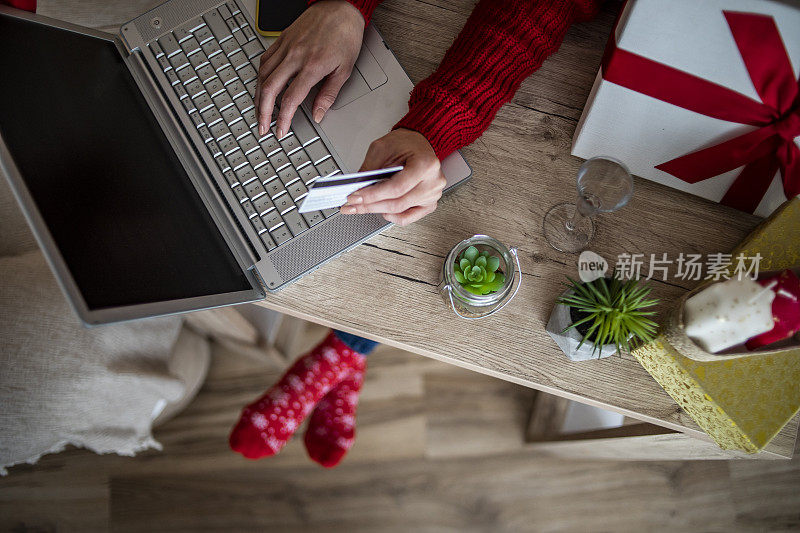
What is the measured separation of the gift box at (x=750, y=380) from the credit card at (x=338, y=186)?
0.42m

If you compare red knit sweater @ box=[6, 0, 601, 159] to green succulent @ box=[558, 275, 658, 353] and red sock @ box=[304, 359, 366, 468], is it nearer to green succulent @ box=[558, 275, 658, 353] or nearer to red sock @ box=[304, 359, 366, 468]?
green succulent @ box=[558, 275, 658, 353]

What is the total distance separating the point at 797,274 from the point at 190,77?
85 centimetres

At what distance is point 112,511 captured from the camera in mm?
1471

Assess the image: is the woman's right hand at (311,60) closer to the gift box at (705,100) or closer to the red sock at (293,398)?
the gift box at (705,100)

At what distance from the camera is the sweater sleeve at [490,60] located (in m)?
0.76

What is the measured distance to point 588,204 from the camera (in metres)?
0.72

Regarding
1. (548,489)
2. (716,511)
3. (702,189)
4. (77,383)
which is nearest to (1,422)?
(77,383)

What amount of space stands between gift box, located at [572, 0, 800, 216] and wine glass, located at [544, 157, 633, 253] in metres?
0.05

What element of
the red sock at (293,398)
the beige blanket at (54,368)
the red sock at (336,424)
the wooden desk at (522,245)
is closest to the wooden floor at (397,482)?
the red sock at (336,424)

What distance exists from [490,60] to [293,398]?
3.05ft

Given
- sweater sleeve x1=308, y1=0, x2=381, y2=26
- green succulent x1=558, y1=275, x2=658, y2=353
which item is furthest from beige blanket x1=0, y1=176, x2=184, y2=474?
green succulent x1=558, y1=275, x2=658, y2=353

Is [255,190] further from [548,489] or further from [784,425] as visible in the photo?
[548,489]

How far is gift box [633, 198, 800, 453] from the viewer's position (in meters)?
0.68

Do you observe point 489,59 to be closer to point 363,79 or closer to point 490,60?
point 490,60
